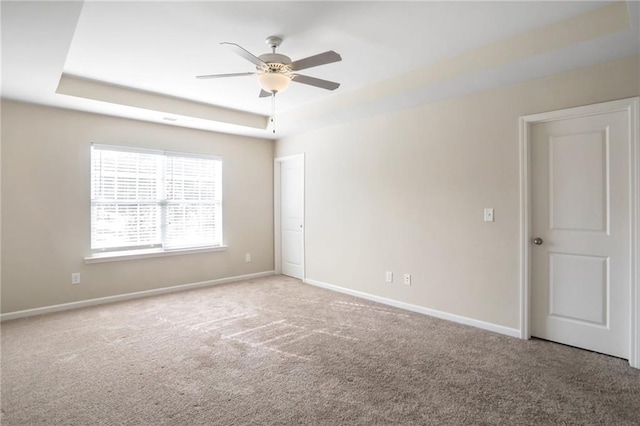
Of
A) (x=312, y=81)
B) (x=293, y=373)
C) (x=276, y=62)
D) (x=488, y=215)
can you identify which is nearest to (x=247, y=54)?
(x=276, y=62)

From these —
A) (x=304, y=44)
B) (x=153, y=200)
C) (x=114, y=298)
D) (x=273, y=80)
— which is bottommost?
(x=114, y=298)

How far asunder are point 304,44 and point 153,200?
3208 mm

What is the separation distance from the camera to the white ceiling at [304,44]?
90.8 inches

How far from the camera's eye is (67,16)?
210 centimetres

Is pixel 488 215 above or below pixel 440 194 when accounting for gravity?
below

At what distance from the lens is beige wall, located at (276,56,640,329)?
3.23 metres

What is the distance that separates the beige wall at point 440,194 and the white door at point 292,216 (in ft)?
1.72

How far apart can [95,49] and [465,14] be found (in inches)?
118

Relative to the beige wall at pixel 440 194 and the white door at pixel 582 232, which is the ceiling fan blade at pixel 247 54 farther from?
the white door at pixel 582 232

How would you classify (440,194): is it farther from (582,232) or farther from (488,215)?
(582,232)

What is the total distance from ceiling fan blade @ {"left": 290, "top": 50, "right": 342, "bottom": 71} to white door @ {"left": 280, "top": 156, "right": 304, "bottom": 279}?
2989 mm

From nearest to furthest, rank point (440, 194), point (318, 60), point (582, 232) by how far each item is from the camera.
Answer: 1. point (318, 60)
2. point (582, 232)
3. point (440, 194)

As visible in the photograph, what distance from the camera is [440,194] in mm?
3803

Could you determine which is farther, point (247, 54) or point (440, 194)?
point (440, 194)
